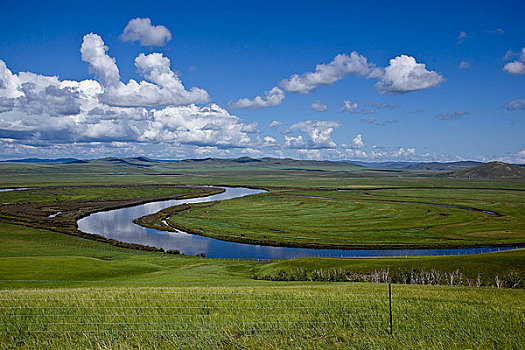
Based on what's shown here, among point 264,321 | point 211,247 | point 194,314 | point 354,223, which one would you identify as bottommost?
point 211,247

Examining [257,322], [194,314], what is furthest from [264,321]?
[194,314]

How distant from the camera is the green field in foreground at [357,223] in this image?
65.9 m

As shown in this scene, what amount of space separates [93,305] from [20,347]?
3.73 metres

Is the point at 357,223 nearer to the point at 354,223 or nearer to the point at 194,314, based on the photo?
the point at 354,223

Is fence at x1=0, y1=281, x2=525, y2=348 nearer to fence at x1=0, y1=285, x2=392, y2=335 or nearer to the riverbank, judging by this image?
fence at x1=0, y1=285, x2=392, y2=335

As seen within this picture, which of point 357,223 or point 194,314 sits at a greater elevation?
point 194,314

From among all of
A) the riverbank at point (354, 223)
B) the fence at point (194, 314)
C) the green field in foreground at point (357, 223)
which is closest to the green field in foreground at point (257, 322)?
the fence at point (194, 314)

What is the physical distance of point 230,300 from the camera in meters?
12.5

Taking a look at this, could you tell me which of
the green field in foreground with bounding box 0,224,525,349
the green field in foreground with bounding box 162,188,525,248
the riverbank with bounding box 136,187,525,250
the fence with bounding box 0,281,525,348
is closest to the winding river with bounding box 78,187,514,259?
the riverbank with bounding box 136,187,525,250

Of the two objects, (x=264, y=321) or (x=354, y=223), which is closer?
(x=264, y=321)

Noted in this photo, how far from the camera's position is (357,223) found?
82.7m

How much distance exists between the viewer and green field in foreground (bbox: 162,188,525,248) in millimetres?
65875

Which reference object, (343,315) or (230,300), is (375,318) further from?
(230,300)

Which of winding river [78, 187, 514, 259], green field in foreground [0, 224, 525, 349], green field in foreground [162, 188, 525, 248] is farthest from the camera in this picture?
green field in foreground [162, 188, 525, 248]
